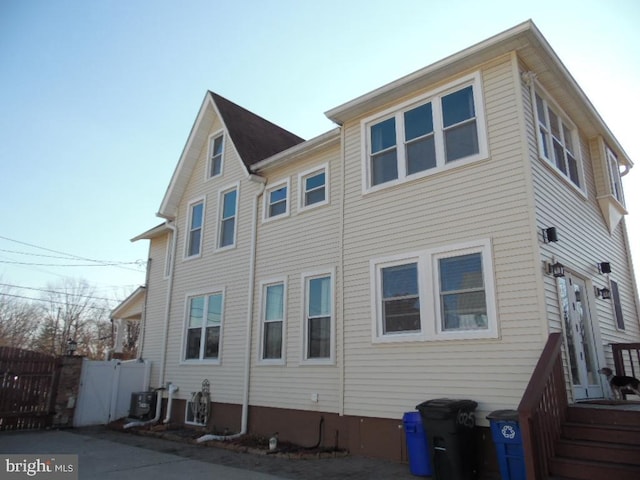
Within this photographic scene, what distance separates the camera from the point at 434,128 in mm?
7984

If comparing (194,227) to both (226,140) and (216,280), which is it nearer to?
(216,280)

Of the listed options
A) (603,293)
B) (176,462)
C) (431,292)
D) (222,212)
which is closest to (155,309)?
(222,212)

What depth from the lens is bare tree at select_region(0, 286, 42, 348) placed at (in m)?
38.3

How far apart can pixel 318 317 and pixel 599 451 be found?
566 cm

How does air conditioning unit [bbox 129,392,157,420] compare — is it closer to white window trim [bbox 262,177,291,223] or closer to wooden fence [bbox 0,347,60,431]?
wooden fence [bbox 0,347,60,431]

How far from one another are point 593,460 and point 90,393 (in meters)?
12.5

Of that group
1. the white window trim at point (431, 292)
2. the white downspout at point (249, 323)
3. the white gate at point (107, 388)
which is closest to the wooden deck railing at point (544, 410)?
the white window trim at point (431, 292)

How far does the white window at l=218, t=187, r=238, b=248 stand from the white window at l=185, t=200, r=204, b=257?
94 centimetres

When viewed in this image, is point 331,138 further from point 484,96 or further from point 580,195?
point 580,195

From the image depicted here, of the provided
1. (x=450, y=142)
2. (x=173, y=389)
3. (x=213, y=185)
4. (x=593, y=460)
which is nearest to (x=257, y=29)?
(x=213, y=185)

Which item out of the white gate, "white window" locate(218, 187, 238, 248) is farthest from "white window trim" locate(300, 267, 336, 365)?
the white gate

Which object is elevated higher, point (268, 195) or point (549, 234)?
point (268, 195)

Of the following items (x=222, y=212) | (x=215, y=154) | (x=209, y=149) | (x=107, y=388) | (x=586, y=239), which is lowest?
(x=107, y=388)

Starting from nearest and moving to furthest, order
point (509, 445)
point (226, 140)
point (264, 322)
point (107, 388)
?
1. point (509, 445)
2. point (264, 322)
3. point (107, 388)
4. point (226, 140)
